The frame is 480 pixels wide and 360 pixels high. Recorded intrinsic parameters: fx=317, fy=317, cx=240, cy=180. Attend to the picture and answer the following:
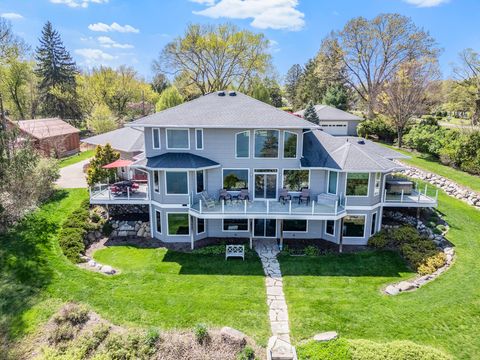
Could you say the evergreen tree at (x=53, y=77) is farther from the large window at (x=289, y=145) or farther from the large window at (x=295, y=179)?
the large window at (x=295, y=179)

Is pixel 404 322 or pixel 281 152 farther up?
Result: pixel 281 152

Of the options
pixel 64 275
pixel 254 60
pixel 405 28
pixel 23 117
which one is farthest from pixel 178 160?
pixel 23 117

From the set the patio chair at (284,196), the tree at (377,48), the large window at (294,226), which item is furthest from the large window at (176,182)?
the tree at (377,48)

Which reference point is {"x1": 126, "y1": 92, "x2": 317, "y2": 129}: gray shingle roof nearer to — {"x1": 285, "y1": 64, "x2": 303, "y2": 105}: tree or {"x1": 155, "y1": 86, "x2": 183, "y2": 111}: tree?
{"x1": 155, "y1": 86, "x2": 183, "y2": 111}: tree

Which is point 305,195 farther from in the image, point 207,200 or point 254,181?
point 207,200

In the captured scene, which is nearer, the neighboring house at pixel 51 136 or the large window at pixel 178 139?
the large window at pixel 178 139

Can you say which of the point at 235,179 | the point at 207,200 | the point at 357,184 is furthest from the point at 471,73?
the point at 207,200

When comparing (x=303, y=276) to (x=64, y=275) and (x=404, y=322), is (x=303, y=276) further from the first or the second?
(x=64, y=275)
